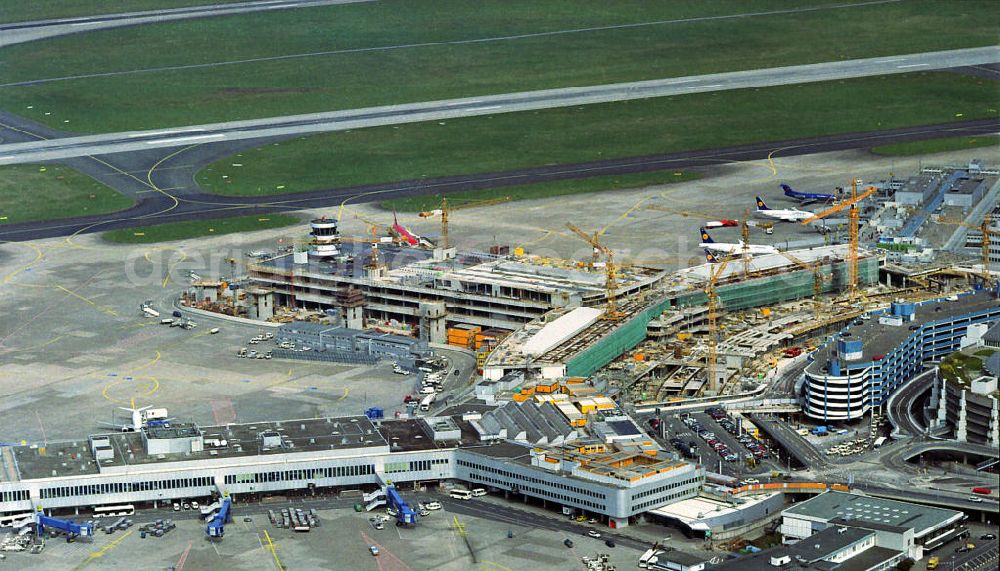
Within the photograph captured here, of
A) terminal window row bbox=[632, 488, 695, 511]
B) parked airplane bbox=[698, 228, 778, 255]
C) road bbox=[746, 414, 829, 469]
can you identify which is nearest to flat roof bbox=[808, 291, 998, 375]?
road bbox=[746, 414, 829, 469]

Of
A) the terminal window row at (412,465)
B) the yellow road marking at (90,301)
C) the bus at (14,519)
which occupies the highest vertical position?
the yellow road marking at (90,301)

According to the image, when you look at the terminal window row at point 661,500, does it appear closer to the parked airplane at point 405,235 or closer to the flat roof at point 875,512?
the flat roof at point 875,512

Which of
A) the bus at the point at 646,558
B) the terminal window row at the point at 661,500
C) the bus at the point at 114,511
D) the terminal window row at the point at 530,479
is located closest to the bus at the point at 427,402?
the terminal window row at the point at 530,479

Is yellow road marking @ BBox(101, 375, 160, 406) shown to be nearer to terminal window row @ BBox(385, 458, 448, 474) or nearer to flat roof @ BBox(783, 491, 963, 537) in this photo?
terminal window row @ BBox(385, 458, 448, 474)

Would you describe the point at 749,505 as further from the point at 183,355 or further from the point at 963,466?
the point at 183,355

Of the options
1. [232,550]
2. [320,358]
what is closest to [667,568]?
[232,550]
